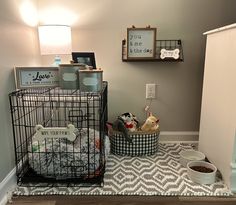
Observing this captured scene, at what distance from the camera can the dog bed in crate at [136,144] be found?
1848 millimetres

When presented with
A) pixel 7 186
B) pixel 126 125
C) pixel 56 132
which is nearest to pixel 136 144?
pixel 126 125

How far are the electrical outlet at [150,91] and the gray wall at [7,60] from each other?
107 cm

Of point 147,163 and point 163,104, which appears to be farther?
point 163,104

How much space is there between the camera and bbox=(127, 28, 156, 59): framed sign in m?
1.88

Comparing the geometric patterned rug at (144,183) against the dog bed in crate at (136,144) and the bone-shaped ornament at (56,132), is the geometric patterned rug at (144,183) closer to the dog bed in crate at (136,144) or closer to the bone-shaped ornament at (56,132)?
the dog bed in crate at (136,144)

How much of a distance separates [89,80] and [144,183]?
76 centimetres

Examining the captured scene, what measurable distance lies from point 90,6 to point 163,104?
108 cm

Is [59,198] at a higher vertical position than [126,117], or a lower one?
lower

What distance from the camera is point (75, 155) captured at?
1494mm

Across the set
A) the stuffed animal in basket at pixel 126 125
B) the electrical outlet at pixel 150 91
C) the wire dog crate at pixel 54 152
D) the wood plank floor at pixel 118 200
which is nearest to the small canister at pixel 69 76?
the wire dog crate at pixel 54 152

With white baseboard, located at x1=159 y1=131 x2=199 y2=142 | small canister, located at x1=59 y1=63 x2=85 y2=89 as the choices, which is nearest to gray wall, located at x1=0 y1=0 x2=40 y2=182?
small canister, located at x1=59 y1=63 x2=85 y2=89

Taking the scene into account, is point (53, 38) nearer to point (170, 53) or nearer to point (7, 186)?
point (170, 53)

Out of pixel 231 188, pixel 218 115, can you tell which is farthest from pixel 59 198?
pixel 218 115

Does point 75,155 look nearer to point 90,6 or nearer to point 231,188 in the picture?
point 231,188
